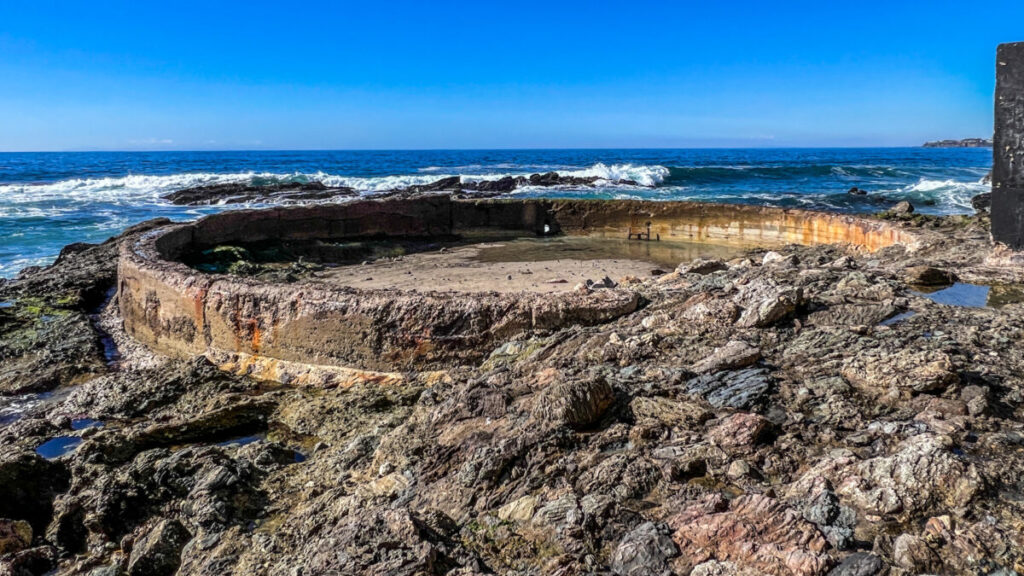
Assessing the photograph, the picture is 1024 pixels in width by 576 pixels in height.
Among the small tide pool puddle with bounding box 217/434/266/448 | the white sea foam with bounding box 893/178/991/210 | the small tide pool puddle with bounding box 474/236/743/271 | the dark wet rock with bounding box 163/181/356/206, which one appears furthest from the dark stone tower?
the dark wet rock with bounding box 163/181/356/206

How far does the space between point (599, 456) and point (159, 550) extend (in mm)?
1807

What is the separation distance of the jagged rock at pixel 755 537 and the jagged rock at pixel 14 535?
9.03 feet

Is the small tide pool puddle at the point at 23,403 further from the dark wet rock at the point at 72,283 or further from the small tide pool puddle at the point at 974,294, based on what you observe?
the small tide pool puddle at the point at 974,294

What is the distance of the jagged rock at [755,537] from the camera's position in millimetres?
2059

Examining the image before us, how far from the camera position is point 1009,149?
5840 millimetres

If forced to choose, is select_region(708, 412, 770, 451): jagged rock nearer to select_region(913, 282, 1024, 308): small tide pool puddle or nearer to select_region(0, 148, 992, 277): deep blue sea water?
select_region(913, 282, 1024, 308): small tide pool puddle

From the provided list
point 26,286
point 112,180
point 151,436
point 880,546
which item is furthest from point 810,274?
point 112,180

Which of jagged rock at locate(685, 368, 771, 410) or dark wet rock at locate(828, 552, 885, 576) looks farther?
jagged rock at locate(685, 368, 771, 410)

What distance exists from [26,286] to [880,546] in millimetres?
9342

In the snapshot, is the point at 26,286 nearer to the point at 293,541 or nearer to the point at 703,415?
the point at 293,541

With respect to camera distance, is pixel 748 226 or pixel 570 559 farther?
pixel 748 226

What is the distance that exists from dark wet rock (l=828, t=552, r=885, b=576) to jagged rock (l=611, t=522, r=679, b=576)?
1.56 ft

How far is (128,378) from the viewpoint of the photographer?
190 inches

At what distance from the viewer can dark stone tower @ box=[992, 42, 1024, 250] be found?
18.8ft
